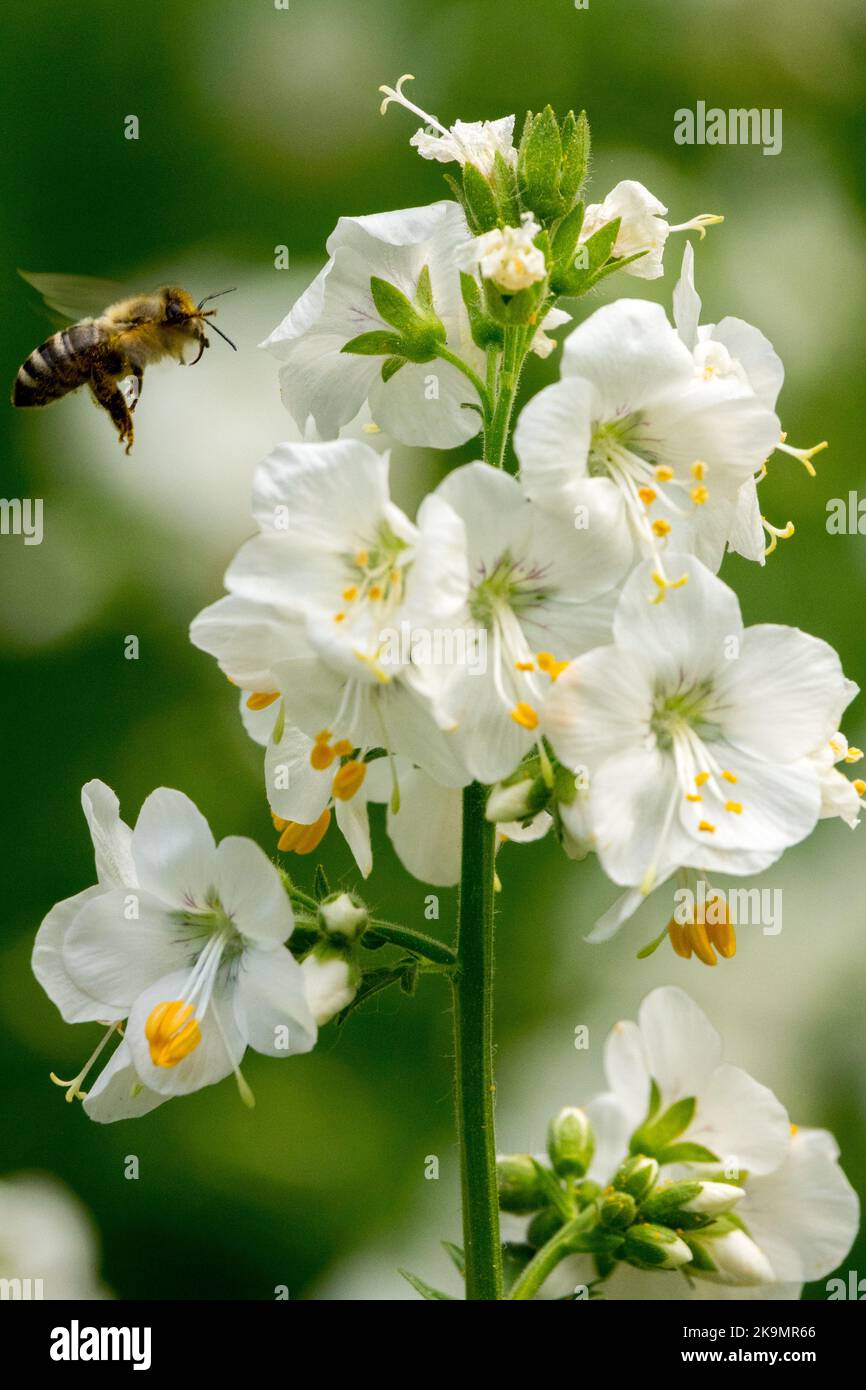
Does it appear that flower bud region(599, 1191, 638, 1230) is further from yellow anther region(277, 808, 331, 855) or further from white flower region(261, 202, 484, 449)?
white flower region(261, 202, 484, 449)

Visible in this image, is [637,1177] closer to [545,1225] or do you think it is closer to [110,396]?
[545,1225]

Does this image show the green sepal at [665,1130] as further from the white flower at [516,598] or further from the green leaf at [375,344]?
the green leaf at [375,344]

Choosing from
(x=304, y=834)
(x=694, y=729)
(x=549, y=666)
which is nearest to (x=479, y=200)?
(x=549, y=666)

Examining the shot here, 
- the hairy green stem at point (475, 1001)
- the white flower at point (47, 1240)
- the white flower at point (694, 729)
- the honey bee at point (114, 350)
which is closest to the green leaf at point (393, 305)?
the white flower at point (694, 729)

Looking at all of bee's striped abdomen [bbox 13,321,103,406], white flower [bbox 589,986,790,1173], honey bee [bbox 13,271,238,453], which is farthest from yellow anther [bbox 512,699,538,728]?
bee's striped abdomen [bbox 13,321,103,406]

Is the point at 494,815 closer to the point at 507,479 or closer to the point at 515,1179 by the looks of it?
the point at 507,479

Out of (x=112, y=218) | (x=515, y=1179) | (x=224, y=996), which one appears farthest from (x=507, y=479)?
(x=112, y=218)
